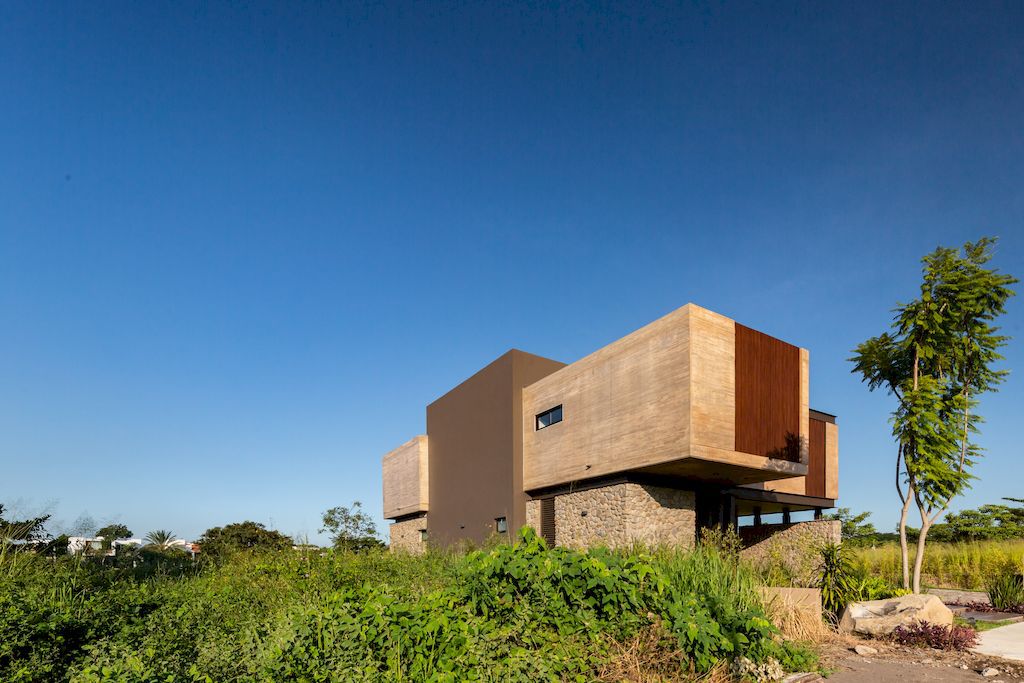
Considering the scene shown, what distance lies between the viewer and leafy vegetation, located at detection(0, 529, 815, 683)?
420cm

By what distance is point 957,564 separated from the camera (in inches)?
679

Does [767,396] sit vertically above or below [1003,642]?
above

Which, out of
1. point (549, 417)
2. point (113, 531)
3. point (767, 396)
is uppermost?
point (767, 396)

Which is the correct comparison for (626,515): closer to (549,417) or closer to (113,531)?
(549,417)

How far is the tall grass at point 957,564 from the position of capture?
52.4ft

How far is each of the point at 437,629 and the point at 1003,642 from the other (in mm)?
8209

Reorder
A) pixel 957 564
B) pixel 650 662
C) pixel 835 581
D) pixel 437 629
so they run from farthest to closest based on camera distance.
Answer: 1. pixel 957 564
2. pixel 835 581
3. pixel 650 662
4. pixel 437 629

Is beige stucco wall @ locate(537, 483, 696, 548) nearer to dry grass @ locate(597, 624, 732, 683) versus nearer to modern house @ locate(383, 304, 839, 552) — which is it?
modern house @ locate(383, 304, 839, 552)

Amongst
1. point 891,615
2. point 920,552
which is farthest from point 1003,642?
point 920,552

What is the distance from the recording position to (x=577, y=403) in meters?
16.1

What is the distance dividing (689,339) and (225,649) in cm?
1036

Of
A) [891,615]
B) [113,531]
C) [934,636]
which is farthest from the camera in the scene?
[113,531]

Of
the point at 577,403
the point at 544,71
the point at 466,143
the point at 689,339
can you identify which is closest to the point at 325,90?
the point at 466,143

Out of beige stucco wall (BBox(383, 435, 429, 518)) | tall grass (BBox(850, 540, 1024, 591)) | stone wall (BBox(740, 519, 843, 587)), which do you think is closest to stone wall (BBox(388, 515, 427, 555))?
beige stucco wall (BBox(383, 435, 429, 518))
